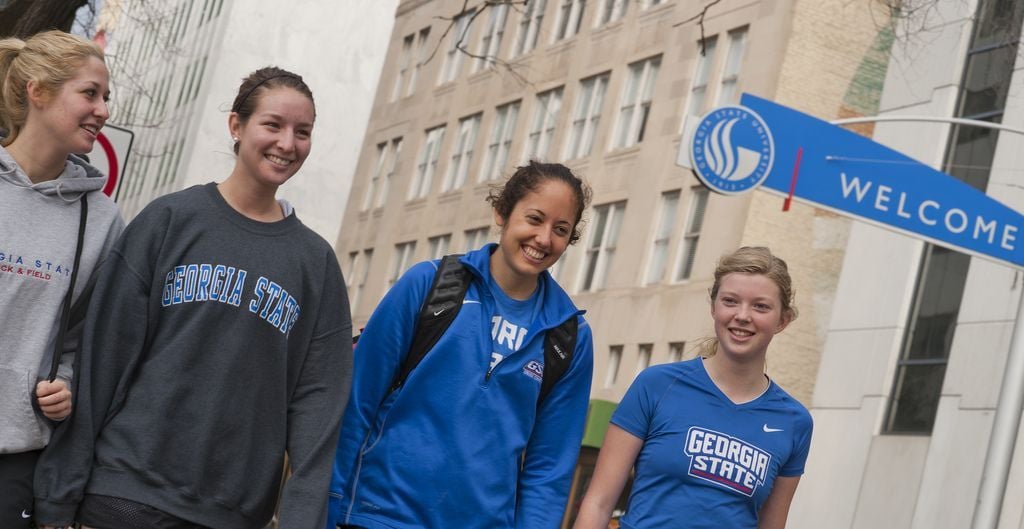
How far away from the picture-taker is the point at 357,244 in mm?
54031

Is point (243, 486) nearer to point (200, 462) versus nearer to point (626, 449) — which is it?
point (200, 462)

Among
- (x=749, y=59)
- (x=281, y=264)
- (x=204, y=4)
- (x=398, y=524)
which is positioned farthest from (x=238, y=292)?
(x=204, y=4)

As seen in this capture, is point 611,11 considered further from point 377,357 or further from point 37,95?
point 37,95

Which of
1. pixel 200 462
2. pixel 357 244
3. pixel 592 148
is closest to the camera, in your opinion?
pixel 200 462

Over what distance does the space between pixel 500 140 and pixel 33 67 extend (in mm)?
40952

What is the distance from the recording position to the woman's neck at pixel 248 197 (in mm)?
5152

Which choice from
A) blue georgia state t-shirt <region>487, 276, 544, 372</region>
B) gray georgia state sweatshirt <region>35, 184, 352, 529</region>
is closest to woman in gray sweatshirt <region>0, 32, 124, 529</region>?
gray georgia state sweatshirt <region>35, 184, 352, 529</region>

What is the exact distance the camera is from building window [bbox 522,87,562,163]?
142ft

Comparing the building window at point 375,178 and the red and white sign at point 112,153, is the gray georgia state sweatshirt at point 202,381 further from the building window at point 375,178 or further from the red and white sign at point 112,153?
the building window at point 375,178

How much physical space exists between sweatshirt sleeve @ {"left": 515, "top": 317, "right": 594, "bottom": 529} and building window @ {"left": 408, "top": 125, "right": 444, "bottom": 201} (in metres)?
44.1

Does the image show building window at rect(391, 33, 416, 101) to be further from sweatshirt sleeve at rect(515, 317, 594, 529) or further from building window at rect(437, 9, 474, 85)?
sweatshirt sleeve at rect(515, 317, 594, 529)

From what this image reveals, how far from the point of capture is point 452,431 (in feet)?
18.0

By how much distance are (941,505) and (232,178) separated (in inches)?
904

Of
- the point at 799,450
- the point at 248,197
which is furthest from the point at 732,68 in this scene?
the point at 248,197
